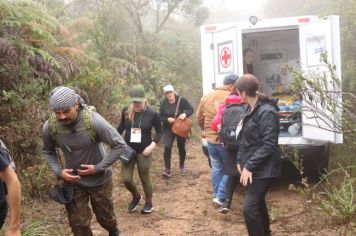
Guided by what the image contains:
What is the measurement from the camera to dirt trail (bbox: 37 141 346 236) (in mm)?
4914

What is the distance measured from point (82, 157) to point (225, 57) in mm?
3614

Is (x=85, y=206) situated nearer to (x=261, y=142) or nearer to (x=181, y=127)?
(x=261, y=142)

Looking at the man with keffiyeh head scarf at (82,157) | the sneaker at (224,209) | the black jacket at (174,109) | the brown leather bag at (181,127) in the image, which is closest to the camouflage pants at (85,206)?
the man with keffiyeh head scarf at (82,157)

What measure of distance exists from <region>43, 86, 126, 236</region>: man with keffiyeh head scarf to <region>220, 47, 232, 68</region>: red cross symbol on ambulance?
3254 mm

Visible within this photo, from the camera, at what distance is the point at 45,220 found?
5000mm

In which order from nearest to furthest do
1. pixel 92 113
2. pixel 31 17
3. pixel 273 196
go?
1. pixel 92 113
2. pixel 273 196
3. pixel 31 17

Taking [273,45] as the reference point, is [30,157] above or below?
below

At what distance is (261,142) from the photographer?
3.86 metres

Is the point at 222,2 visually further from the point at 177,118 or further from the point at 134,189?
the point at 134,189

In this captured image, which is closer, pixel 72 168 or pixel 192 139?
pixel 72 168

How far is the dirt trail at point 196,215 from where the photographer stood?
491 cm

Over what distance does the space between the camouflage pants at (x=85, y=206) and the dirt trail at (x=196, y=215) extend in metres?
0.72

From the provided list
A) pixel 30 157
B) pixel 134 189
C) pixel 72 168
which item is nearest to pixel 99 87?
pixel 30 157

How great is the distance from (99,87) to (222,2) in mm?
28183
